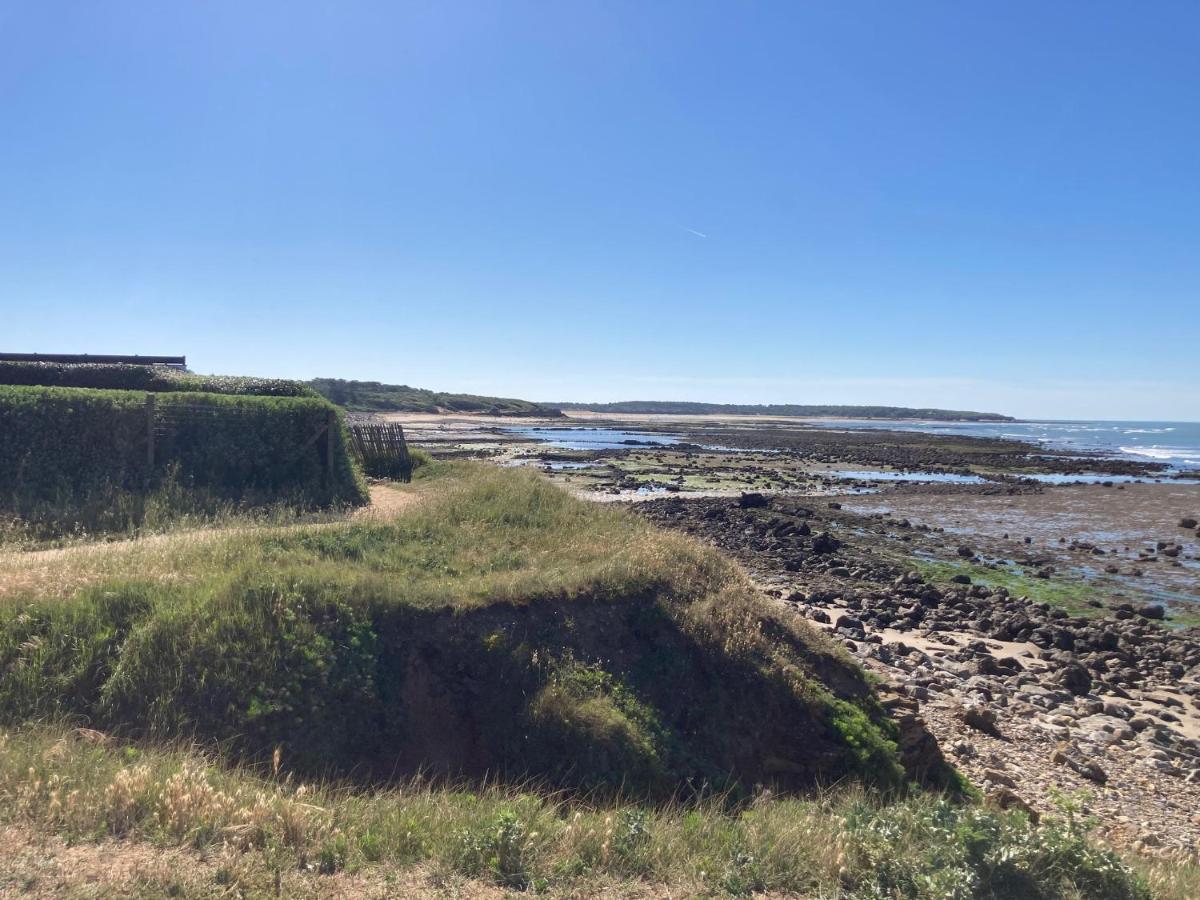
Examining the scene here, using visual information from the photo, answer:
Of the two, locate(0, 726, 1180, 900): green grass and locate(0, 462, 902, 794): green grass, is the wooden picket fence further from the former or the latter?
locate(0, 726, 1180, 900): green grass

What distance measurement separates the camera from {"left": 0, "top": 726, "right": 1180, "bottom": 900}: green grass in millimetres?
4629

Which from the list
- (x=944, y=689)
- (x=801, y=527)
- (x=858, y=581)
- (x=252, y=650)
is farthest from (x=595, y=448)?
(x=252, y=650)

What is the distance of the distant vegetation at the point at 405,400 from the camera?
99812 millimetres

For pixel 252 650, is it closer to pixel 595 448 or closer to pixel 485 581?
pixel 485 581

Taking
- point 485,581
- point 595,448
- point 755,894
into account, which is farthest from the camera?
point 595,448

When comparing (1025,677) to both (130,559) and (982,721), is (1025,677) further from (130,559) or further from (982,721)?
(130,559)

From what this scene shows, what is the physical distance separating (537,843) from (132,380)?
61.0 ft

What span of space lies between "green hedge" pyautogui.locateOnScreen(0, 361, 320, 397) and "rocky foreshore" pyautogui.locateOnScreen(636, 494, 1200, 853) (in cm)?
1338

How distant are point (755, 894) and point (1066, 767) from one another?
7.11m

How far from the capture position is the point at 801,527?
2695 centimetres

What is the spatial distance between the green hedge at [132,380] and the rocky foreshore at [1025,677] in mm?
13380

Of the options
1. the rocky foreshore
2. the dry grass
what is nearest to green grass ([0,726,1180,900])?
the rocky foreshore

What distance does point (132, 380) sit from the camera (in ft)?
63.2

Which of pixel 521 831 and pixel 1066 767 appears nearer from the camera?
pixel 521 831
